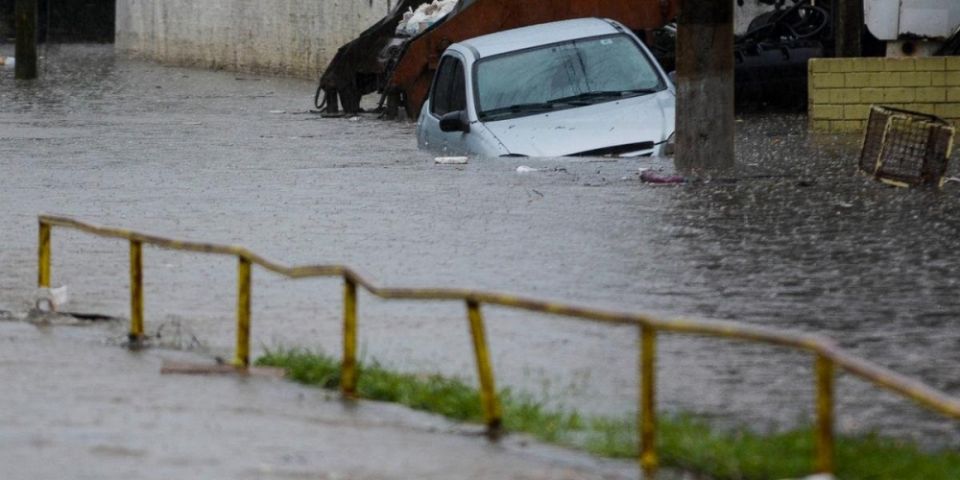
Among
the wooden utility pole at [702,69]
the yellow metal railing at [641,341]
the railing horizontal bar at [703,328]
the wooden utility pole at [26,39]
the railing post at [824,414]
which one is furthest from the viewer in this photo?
the wooden utility pole at [26,39]

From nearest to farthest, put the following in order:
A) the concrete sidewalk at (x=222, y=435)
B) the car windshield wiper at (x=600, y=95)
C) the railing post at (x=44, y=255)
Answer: the concrete sidewalk at (x=222, y=435) < the railing post at (x=44, y=255) < the car windshield wiper at (x=600, y=95)

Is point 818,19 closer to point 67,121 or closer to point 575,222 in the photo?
point 67,121

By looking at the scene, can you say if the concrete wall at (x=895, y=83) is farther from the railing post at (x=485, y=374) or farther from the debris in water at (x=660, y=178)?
the railing post at (x=485, y=374)

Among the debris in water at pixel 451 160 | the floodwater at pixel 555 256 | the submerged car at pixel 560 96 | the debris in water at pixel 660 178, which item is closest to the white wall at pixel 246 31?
the floodwater at pixel 555 256

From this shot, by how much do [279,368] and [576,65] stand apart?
9.20 m

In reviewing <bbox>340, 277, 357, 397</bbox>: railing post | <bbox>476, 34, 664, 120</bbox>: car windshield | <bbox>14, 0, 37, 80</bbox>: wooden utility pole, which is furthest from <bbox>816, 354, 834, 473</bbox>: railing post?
<bbox>14, 0, 37, 80</bbox>: wooden utility pole

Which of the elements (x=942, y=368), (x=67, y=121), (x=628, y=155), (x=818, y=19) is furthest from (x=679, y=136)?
(x=67, y=121)

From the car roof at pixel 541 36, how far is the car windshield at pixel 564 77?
10 centimetres

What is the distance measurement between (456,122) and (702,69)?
218 cm

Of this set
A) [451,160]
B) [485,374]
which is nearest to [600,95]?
[451,160]

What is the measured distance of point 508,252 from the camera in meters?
12.5

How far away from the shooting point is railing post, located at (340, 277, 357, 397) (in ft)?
25.4

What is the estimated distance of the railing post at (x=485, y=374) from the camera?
274 inches

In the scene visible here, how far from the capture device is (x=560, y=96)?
56.1 feet
